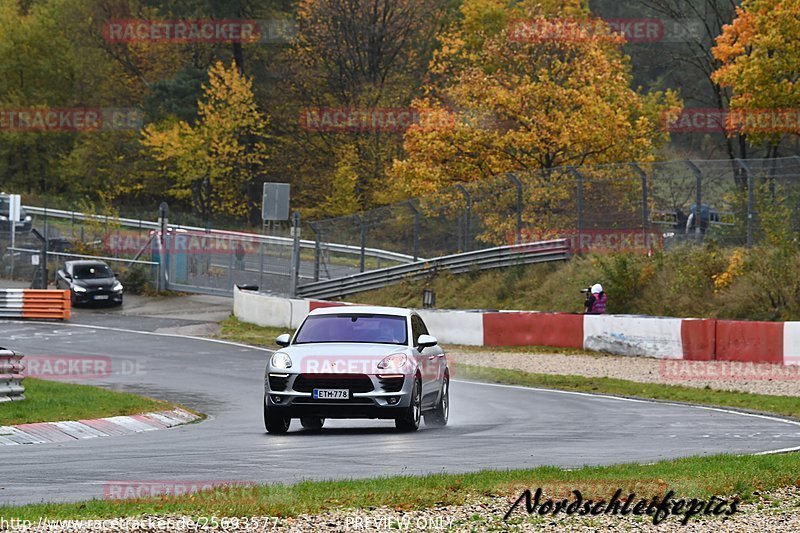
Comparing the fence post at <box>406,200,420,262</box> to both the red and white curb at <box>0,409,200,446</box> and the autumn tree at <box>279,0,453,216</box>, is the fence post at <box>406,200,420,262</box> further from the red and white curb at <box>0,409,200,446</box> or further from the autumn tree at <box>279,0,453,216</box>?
the autumn tree at <box>279,0,453,216</box>

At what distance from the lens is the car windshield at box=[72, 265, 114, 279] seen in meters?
43.7

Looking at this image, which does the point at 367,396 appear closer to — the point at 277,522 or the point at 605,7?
the point at 277,522

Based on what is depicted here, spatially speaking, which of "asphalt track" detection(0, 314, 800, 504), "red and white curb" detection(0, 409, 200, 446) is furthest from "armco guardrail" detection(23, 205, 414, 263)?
"red and white curb" detection(0, 409, 200, 446)

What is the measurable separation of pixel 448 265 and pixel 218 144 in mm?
29596

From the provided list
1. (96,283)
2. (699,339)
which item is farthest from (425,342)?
(96,283)

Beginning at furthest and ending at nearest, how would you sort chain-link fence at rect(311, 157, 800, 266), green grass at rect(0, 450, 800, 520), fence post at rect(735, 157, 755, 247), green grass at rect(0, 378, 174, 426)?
chain-link fence at rect(311, 157, 800, 266)
fence post at rect(735, 157, 755, 247)
green grass at rect(0, 378, 174, 426)
green grass at rect(0, 450, 800, 520)

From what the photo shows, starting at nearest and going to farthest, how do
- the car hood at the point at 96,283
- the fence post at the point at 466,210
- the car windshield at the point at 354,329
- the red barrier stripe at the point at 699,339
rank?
1. the car windshield at the point at 354,329
2. the red barrier stripe at the point at 699,339
3. the fence post at the point at 466,210
4. the car hood at the point at 96,283

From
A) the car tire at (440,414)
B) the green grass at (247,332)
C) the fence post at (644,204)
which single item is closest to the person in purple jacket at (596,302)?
the fence post at (644,204)

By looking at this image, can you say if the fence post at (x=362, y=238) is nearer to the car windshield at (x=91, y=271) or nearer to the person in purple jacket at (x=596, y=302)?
the car windshield at (x=91, y=271)

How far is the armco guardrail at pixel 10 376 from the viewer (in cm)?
1766

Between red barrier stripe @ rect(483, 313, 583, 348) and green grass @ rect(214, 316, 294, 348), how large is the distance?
561 cm

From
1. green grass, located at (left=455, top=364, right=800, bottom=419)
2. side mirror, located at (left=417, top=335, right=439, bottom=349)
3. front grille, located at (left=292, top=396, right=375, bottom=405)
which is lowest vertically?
green grass, located at (left=455, top=364, right=800, bottom=419)

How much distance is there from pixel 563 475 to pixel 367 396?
4.80 meters

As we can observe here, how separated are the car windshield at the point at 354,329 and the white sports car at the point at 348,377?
0.5 inches
